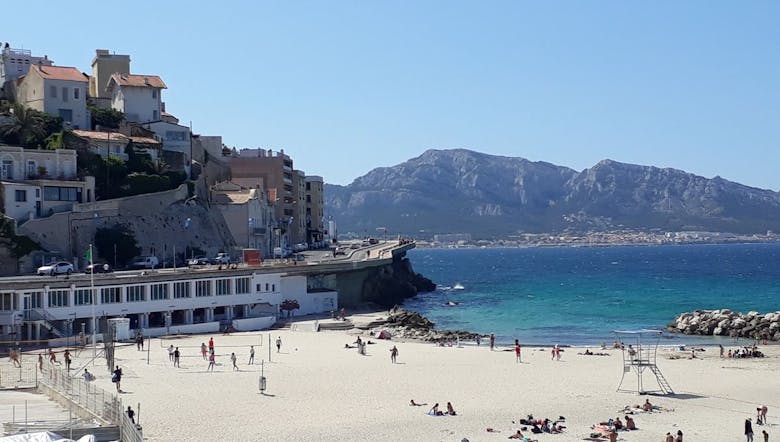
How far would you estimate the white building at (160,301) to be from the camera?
54.5 m

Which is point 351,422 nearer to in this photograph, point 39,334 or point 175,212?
point 39,334

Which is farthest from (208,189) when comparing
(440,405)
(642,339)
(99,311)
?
(440,405)

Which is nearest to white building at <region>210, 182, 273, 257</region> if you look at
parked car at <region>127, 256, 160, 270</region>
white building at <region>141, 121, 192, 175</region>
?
white building at <region>141, 121, 192, 175</region>

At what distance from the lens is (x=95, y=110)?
83.7 metres

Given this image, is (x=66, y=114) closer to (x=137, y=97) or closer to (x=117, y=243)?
(x=137, y=97)

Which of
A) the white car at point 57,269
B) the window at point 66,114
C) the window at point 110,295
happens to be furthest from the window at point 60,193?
the window at point 110,295

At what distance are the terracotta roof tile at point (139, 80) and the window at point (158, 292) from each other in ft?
116

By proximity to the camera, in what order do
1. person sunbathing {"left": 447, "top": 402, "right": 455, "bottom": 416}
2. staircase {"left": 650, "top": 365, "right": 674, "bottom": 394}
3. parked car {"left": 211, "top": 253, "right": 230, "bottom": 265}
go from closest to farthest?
person sunbathing {"left": 447, "top": 402, "right": 455, "bottom": 416}, staircase {"left": 650, "top": 365, "right": 674, "bottom": 394}, parked car {"left": 211, "top": 253, "right": 230, "bottom": 265}

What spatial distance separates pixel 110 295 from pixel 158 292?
3035 millimetres

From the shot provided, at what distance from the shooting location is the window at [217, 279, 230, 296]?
62.6 meters

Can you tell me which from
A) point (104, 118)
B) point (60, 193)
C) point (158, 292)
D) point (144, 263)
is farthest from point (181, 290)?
point (104, 118)

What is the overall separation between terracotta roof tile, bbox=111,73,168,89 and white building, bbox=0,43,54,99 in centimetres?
791

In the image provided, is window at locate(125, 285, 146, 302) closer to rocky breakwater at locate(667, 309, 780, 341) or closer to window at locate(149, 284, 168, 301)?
window at locate(149, 284, 168, 301)

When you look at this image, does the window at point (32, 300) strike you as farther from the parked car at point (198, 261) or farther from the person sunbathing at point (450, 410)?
the person sunbathing at point (450, 410)
